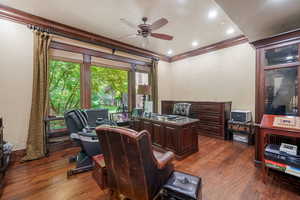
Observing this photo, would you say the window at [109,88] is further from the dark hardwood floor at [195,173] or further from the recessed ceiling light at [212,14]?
the recessed ceiling light at [212,14]

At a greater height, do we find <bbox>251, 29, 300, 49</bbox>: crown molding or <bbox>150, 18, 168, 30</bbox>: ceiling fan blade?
<bbox>150, 18, 168, 30</bbox>: ceiling fan blade

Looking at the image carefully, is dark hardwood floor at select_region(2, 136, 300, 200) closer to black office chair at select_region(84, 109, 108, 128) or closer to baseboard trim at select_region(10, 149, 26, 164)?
baseboard trim at select_region(10, 149, 26, 164)

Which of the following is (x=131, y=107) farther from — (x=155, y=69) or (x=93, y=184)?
(x=93, y=184)

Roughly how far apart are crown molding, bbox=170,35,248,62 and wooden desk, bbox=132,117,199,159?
2717 mm

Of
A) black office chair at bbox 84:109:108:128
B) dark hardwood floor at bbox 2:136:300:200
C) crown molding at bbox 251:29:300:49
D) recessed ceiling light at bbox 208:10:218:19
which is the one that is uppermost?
recessed ceiling light at bbox 208:10:218:19

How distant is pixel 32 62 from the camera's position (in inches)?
119

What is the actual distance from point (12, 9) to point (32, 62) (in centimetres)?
100

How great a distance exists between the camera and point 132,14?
2879 mm

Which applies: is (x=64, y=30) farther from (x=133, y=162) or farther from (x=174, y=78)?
(x=174, y=78)

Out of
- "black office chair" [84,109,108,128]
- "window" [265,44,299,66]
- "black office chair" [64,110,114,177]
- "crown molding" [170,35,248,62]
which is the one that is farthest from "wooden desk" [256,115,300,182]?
"black office chair" [84,109,108,128]

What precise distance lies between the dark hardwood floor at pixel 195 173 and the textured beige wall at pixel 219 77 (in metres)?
1.76

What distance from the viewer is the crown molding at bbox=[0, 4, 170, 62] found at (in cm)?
274

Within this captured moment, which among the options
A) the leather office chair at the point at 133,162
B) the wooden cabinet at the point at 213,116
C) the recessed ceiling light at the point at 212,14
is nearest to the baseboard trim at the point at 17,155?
the leather office chair at the point at 133,162

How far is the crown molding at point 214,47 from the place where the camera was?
3.94 m
